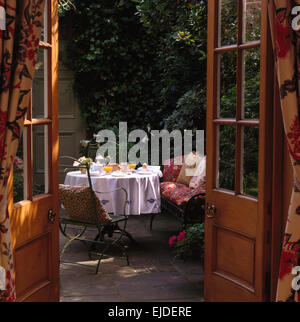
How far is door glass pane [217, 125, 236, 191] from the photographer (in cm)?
345

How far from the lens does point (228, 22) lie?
3.44 meters

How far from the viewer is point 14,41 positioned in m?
2.45

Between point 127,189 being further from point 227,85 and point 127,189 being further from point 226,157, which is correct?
point 227,85

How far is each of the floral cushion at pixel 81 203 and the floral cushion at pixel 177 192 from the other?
1.16 metres

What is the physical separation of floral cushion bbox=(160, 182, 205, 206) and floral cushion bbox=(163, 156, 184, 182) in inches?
7.9

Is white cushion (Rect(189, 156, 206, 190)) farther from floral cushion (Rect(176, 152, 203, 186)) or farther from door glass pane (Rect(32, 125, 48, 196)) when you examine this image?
door glass pane (Rect(32, 125, 48, 196))

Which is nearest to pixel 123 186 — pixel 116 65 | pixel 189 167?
pixel 189 167

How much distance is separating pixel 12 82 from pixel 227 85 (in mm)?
1583

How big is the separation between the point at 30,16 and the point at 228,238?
1.90m

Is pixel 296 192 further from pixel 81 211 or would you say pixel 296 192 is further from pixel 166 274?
pixel 81 211

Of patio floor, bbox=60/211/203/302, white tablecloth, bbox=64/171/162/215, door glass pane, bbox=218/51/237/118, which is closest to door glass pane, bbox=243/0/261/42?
door glass pane, bbox=218/51/237/118

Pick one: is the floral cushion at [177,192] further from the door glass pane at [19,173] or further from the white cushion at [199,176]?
the door glass pane at [19,173]

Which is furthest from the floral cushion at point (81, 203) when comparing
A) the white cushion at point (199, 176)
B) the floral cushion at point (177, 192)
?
the white cushion at point (199, 176)
